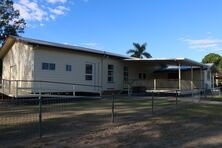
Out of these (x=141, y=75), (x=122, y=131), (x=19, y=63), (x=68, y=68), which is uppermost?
(x=19, y=63)

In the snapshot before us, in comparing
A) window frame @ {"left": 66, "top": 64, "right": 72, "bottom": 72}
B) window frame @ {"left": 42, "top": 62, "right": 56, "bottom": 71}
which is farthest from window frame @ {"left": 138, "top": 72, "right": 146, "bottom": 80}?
window frame @ {"left": 42, "top": 62, "right": 56, "bottom": 71}

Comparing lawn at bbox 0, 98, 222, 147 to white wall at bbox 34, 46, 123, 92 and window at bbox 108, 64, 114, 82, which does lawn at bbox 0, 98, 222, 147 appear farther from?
window at bbox 108, 64, 114, 82

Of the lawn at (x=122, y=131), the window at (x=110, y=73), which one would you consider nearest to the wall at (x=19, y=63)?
the window at (x=110, y=73)

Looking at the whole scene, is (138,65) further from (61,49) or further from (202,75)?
(61,49)

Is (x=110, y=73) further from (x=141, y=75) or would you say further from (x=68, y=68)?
(x=141, y=75)

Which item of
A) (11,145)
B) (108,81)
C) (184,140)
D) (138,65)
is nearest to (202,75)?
(138,65)

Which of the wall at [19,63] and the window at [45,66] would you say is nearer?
the wall at [19,63]

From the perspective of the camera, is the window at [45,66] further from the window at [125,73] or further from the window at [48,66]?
the window at [125,73]

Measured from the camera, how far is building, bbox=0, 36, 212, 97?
22578mm

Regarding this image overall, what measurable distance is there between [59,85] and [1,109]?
943 cm

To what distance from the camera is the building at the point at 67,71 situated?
2258 cm

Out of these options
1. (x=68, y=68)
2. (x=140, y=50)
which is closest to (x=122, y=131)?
(x=68, y=68)

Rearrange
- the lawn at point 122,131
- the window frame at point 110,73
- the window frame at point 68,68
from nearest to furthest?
the lawn at point 122,131, the window frame at point 68,68, the window frame at point 110,73

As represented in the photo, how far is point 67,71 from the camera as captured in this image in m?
24.8
